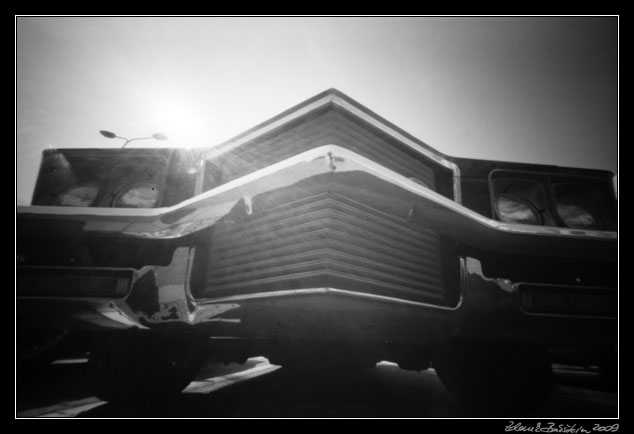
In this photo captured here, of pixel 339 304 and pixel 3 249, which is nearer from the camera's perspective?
pixel 339 304

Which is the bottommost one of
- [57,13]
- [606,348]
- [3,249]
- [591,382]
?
[591,382]

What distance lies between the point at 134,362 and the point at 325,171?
141 centimetres

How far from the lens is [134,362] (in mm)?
1618

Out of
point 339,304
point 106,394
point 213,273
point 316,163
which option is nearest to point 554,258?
point 339,304

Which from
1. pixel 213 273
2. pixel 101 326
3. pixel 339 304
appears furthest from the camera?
pixel 213 273

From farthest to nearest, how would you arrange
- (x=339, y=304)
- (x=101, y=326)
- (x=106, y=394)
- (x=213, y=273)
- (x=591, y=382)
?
(x=591, y=382) → (x=106, y=394) → (x=213, y=273) → (x=101, y=326) → (x=339, y=304)

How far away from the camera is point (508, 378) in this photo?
1487mm

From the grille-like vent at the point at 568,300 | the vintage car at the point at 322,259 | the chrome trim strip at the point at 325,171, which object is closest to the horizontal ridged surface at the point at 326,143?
the vintage car at the point at 322,259

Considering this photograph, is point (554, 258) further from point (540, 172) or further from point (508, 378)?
point (508, 378)

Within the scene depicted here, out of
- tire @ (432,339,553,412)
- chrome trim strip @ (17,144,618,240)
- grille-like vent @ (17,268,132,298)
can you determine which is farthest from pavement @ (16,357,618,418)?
chrome trim strip @ (17,144,618,240)

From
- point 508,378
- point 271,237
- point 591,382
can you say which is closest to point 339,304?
point 271,237

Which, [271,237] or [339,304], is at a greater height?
[271,237]

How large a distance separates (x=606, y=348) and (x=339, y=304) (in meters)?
1.34
